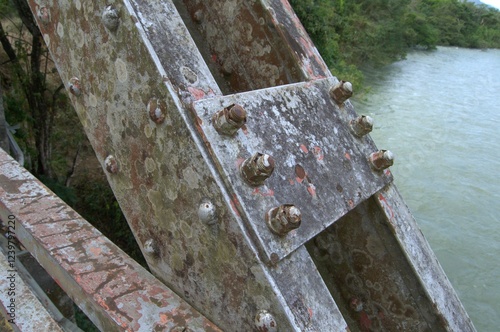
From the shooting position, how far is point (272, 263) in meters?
0.85

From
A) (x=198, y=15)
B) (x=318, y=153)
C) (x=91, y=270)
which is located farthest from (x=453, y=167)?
(x=91, y=270)

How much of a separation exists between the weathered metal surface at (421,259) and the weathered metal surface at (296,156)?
0.08m

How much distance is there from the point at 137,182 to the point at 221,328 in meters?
0.39

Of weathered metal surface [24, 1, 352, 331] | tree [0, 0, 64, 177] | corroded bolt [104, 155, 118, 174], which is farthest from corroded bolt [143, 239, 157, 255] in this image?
tree [0, 0, 64, 177]

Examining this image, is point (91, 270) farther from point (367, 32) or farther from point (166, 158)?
point (367, 32)

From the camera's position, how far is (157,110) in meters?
0.92

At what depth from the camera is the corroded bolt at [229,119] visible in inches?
34.5

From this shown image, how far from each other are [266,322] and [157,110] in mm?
493

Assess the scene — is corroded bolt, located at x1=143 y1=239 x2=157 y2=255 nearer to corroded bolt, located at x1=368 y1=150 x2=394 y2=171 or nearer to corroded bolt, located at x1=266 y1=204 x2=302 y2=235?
corroded bolt, located at x1=266 y1=204 x2=302 y2=235

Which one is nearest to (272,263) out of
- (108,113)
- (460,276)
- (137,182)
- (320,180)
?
(320,180)

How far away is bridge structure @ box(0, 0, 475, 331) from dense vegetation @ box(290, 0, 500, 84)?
27.2ft

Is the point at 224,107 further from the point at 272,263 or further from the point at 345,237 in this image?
the point at 345,237

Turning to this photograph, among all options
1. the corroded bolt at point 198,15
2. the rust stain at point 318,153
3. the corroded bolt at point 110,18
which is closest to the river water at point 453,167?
the rust stain at point 318,153

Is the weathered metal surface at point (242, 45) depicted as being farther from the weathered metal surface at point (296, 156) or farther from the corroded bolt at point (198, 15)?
the weathered metal surface at point (296, 156)
